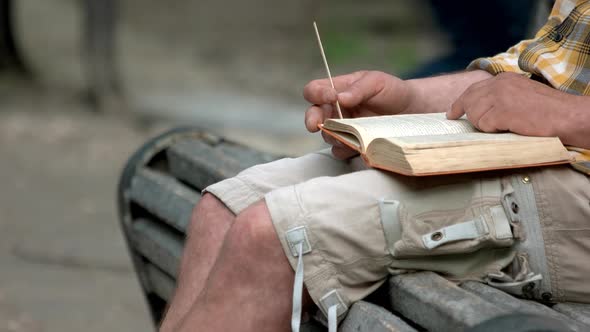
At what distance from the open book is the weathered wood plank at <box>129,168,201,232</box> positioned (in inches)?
28.7

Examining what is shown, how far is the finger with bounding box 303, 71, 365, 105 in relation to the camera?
188 cm

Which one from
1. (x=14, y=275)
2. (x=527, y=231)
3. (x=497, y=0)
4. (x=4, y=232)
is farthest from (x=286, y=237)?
(x=497, y=0)

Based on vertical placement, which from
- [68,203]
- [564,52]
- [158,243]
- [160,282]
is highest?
[564,52]

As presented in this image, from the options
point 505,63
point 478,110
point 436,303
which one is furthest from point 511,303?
point 505,63

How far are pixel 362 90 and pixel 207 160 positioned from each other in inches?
28.7

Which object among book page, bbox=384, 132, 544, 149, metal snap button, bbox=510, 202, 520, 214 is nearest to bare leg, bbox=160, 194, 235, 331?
book page, bbox=384, 132, 544, 149

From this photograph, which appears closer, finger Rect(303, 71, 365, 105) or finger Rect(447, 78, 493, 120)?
finger Rect(447, 78, 493, 120)

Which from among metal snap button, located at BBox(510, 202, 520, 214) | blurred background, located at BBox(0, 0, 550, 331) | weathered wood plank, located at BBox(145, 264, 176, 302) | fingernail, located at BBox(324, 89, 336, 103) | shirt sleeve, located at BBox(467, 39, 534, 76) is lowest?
blurred background, located at BBox(0, 0, 550, 331)

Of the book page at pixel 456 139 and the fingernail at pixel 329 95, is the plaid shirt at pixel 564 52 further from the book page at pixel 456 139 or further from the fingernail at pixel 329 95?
the fingernail at pixel 329 95

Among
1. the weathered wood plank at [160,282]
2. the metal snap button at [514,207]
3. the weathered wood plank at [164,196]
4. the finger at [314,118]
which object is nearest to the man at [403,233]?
the metal snap button at [514,207]

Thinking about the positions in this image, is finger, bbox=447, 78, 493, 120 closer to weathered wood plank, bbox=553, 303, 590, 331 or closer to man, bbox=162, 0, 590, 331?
man, bbox=162, 0, 590, 331

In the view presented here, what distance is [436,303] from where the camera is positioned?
1.53 meters

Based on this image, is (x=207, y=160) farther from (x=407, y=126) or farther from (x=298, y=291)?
(x=298, y=291)

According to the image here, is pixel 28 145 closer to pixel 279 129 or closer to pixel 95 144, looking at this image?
pixel 95 144
